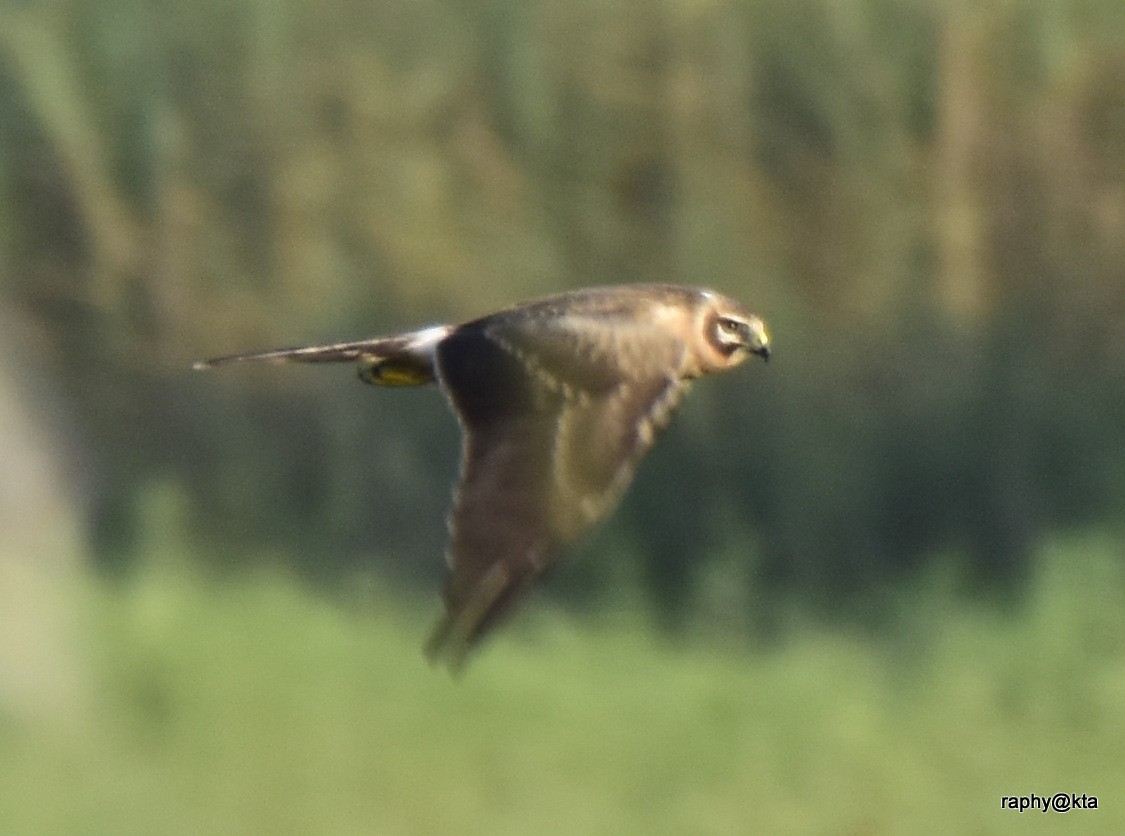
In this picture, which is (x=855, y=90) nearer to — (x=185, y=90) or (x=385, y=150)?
(x=385, y=150)

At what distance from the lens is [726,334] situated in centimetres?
616

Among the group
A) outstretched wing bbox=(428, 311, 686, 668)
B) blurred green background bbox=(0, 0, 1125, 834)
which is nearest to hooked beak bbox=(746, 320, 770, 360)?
outstretched wing bbox=(428, 311, 686, 668)

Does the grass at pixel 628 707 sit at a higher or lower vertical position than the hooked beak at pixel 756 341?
lower

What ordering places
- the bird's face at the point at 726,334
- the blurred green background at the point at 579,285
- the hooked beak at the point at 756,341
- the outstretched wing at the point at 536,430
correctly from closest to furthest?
the outstretched wing at the point at 536,430, the bird's face at the point at 726,334, the hooked beak at the point at 756,341, the blurred green background at the point at 579,285

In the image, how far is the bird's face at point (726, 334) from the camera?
19.9 feet

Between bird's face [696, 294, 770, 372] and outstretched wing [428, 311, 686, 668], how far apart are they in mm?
129

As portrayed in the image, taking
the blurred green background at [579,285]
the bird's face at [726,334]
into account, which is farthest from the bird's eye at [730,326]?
the blurred green background at [579,285]

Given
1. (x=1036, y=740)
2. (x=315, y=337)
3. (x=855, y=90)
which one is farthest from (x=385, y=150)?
(x=1036, y=740)

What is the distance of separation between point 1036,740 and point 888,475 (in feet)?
3.09

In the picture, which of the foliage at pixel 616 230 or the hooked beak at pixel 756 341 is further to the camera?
the foliage at pixel 616 230

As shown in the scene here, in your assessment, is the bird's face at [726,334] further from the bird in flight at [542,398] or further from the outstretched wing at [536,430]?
the outstretched wing at [536,430]

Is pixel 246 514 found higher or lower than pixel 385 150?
lower

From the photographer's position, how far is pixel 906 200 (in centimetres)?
945

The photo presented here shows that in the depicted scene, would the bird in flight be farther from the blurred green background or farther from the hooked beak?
the blurred green background
